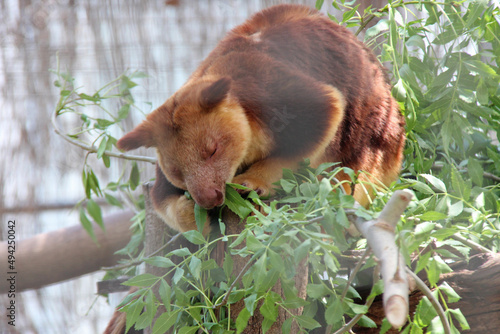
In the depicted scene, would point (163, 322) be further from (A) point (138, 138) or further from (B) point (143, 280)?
(A) point (138, 138)

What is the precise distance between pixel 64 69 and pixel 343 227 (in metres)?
2.20

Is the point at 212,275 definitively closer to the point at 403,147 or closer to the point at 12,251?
the point at 403,147

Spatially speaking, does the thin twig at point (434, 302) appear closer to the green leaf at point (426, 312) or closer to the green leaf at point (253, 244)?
the green leaf at point (426, 312)

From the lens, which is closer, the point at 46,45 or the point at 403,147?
the point at 403,147

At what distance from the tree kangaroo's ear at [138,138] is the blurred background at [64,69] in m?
1.01

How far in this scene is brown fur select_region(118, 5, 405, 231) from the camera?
1912 mm

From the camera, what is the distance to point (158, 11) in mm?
2945

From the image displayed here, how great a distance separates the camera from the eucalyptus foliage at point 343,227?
1260mm

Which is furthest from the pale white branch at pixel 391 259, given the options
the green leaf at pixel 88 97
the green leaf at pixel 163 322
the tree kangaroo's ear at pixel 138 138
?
the green leaf at pixel 88 97

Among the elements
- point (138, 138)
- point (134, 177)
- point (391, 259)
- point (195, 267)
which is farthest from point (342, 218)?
point (134, 177)

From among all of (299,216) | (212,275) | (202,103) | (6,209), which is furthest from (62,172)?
(299,216)

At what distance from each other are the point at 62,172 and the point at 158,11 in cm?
126

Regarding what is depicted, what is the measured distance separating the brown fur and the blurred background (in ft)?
2.43

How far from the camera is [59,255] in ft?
10.4
